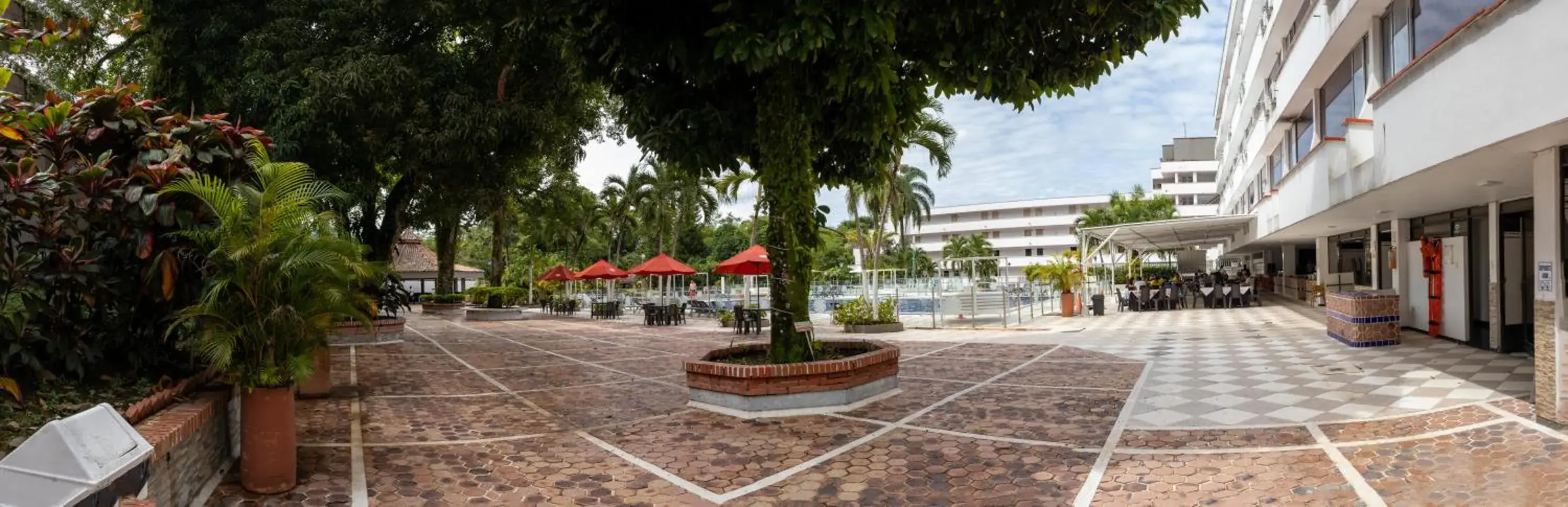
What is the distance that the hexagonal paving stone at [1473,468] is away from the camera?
14.6ft

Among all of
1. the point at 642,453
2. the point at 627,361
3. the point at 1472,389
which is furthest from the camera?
the point at 627,361

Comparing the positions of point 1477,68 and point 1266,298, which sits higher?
point 1477,68

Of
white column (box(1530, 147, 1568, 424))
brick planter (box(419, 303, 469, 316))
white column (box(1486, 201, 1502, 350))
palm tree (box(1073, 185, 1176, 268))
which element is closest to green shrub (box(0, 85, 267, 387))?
white column (box(1530, 147, 1568, 424))

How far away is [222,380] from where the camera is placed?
5.13m

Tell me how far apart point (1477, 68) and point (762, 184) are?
20.0ft

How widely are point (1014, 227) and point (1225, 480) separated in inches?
3185

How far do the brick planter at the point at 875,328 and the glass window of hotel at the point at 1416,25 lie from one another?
32.1ft

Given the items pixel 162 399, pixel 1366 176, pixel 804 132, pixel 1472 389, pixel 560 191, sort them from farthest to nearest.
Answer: pixel 560 191 → pixel 1366 176 → pixel 804 132 → pixel 1472 389 → pixel 162 399

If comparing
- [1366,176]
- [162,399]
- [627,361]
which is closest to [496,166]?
[627,361]

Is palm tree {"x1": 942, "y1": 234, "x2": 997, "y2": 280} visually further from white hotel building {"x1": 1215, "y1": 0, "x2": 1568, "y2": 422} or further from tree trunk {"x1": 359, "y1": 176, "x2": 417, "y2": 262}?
tree trunk {"x1": 359, "y1": 176, "x2": 417, "y2": 262}

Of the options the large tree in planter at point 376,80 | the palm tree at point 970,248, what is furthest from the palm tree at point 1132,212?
the large tree in planter at point 376,80

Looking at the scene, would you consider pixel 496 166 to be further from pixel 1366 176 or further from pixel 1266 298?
pixel 1266 298

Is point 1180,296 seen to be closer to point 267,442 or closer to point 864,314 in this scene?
point 864,314

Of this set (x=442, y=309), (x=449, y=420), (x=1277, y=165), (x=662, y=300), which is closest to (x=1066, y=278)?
(x=1277, y=165)
